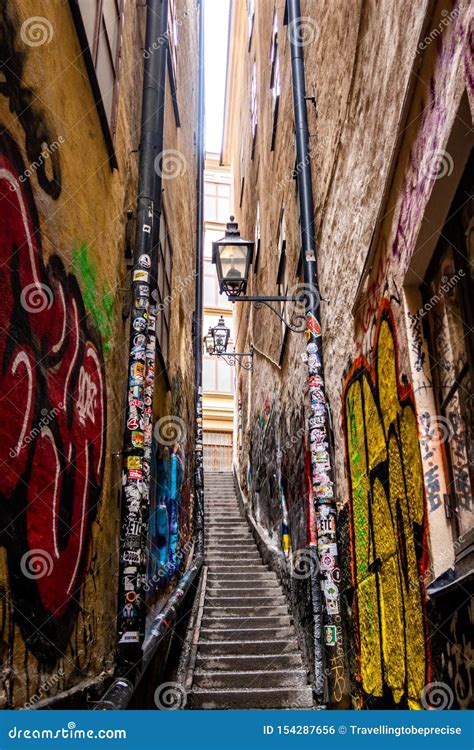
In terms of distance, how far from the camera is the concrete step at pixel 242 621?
6.63 metres

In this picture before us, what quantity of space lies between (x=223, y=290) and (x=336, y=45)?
2.46m

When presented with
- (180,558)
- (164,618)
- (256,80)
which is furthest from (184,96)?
(164,618)

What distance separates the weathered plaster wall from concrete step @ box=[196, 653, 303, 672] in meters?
1.94


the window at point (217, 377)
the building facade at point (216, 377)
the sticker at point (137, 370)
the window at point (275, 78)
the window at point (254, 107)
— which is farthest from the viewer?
the window at point (217, 377)

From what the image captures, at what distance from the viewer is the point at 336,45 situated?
213 inches
